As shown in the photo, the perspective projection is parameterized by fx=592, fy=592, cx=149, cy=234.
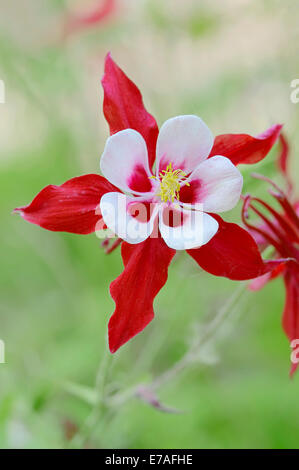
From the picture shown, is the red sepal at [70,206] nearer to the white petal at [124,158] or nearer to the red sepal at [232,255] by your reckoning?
the white petal at [124,158]

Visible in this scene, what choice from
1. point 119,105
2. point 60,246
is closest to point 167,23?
point 60,246

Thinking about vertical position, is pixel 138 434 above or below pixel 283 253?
below

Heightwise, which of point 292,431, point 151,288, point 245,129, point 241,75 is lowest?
point 292,431

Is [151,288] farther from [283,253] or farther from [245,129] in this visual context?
[245,129]

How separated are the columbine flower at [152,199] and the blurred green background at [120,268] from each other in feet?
0.87

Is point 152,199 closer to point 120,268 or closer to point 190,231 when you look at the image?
point 190,231

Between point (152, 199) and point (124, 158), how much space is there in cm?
8

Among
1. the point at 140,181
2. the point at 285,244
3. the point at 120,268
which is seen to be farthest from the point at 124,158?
the point at 120,268

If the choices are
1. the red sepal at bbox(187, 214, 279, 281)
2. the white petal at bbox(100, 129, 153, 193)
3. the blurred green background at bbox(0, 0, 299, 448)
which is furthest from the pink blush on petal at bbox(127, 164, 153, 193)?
the blurred green background at bbox(0, 0, 299, 448)

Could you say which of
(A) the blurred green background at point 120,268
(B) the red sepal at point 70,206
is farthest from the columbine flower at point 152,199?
(A) the blurred green background at point 120,268

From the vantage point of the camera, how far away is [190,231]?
25.4 inches

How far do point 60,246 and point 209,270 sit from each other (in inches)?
Answer: 47.5

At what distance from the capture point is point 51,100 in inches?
59.2

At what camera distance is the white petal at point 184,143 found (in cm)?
67
